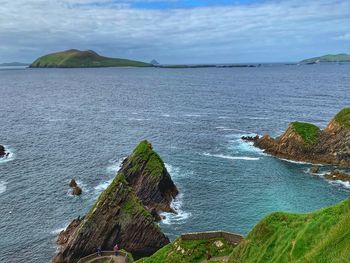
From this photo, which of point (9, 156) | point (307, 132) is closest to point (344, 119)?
Answer: point (307, 132)

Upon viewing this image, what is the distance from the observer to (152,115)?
15675cm

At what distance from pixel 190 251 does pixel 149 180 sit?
26.8 metres

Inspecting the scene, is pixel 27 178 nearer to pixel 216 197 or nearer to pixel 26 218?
pixel 26 218

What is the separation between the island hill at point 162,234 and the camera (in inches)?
1160

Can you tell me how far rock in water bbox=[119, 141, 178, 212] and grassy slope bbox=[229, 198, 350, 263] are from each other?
33.5 m

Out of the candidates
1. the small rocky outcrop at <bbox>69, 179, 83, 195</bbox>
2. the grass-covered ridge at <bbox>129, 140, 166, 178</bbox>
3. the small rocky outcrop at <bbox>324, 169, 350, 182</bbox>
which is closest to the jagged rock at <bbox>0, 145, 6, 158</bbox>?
the small rocky outcrop at <bbox>69, 179, 83, 195</bbox>

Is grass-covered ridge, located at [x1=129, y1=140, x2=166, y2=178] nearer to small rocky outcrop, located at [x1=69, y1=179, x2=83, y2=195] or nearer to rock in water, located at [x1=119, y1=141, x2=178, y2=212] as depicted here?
rock in water, located at [x1=119, y1=141, x2=178, y2=212]

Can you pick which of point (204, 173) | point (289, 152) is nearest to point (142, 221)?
point (204, 173)

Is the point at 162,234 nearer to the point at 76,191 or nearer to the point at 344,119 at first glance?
the point at 76,191

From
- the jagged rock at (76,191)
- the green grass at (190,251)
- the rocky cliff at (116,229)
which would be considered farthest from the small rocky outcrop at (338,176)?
the jagged rock at (76,191)

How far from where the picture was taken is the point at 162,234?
5606 centimetres

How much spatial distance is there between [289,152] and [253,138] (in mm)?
15153

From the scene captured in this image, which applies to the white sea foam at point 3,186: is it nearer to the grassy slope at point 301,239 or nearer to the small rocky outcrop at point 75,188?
the small rocky outcrop at point 75,188

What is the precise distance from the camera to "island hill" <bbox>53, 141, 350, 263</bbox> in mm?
29466
